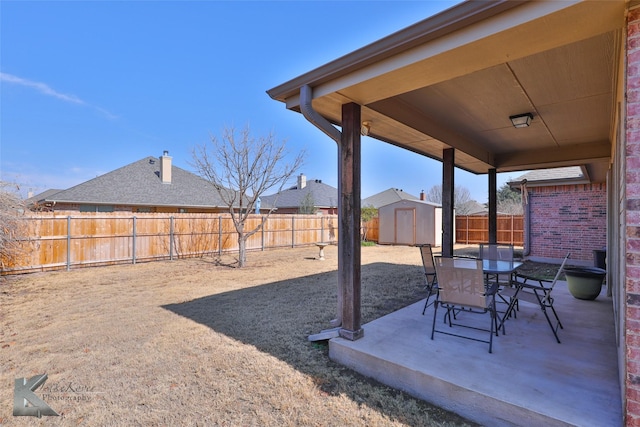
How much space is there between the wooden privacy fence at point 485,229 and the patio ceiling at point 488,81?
9.59 metres

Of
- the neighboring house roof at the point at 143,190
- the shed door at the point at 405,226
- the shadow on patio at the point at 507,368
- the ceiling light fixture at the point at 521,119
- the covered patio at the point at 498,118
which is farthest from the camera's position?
the shed door at the point at 405,226

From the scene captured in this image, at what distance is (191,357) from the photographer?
3141mm

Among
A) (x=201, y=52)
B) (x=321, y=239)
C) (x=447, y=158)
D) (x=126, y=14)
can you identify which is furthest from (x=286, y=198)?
(x=447, y=158)

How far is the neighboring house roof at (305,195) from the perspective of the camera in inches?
1002

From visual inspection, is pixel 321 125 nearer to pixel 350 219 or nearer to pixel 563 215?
pixel 350 219

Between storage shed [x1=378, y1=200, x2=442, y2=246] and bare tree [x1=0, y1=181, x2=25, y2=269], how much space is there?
14553mm

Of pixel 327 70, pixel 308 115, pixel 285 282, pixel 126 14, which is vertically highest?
pixel 126 14

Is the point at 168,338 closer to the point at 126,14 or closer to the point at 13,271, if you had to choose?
the point at 13,271

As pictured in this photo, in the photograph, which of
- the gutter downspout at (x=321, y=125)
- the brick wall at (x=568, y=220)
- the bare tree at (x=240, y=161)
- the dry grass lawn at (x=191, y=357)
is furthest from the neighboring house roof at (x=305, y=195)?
the gutter downspout at (x=321, y=125)

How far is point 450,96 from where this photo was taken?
3.47 m

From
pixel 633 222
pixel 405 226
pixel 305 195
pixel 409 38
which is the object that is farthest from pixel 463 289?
pixel 305 195

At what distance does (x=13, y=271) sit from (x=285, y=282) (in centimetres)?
682

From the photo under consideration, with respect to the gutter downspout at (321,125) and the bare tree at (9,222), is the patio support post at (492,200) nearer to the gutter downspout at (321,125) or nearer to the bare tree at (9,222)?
the gutter downspout at (321,125)

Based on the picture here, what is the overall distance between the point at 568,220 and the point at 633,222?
9.88 metres
